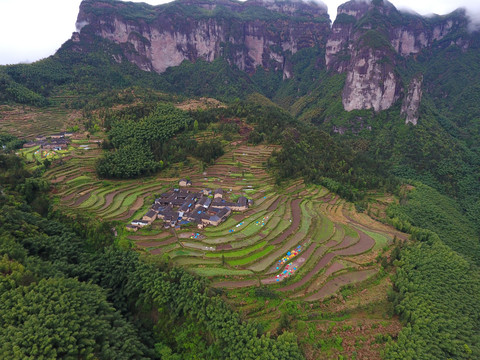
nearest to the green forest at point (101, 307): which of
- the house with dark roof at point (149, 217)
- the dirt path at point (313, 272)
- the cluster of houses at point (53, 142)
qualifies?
the house with dark roof at point (149, 217)

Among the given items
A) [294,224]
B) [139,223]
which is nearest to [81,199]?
[139,223]

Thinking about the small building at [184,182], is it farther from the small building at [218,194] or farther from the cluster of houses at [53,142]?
the cluster of houses at [53,142]

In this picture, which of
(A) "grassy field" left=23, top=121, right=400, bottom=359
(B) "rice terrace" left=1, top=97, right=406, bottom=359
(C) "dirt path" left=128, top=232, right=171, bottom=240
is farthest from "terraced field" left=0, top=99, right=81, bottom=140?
(C) "dirt path" left=128, top=232, right=171, bottom=240

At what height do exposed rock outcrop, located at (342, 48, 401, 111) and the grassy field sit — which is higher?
exposed rock outcrop, located at (342, 48, 401, 111)

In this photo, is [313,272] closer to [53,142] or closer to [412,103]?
[53,142]

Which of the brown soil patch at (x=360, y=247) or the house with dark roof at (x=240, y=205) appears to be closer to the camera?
the brown soil patch at (x=360, y=247)

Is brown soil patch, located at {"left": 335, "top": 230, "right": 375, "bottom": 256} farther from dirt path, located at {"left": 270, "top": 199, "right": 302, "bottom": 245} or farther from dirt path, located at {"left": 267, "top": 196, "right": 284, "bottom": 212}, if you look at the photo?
dirt path, located at {"left": 267, "top": 196, "right": 284, "bottom": 212}
